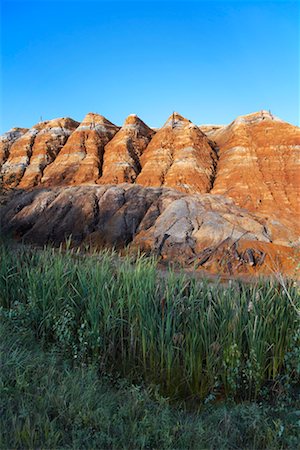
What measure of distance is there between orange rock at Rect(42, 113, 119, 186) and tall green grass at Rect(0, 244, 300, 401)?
36448 millimetres

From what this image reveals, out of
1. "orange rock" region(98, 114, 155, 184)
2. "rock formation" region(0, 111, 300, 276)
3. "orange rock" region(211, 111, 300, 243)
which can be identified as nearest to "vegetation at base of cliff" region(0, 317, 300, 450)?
"rock formation" region(0, 111, 300, 276)

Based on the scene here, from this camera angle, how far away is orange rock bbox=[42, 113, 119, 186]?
4262cm

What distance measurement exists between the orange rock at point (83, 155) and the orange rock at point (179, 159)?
559 centimetres

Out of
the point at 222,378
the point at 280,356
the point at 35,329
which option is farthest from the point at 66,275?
the point at 280,356

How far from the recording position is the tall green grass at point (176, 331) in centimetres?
491

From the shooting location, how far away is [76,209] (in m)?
25.1

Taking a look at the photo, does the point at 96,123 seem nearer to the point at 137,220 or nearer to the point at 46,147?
the point at 46,147

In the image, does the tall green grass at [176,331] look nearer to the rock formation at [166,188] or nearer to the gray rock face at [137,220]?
the rock formation at [166,188]

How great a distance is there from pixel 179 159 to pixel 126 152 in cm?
625

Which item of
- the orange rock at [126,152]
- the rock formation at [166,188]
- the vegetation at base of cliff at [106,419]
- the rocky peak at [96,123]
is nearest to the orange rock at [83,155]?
the rocky peak at [96,123]

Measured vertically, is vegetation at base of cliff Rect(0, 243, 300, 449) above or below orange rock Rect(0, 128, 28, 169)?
below

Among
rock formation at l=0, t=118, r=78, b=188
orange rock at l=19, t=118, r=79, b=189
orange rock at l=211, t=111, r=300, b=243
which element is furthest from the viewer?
rock formation at l=0, t=118, r=78, b=188

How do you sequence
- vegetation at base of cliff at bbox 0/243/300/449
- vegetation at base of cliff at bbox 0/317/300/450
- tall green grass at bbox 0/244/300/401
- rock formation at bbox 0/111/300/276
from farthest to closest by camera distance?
rock formation at bbox 0/111/300/276 → tall green grass at bbox 0/244/300/401 → vegetation at base of cliff at bbox 0/243/300/449 → vegetation at base of cliff at bbox 0/317/300/450

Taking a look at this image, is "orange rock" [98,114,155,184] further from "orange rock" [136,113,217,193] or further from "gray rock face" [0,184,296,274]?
"gray rock face" [0,184,296,274]
